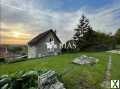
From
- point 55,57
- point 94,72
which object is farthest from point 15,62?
point 94,72

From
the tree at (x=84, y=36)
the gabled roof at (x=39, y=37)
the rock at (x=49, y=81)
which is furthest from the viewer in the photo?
the gabled roof at (x=39, y=37)

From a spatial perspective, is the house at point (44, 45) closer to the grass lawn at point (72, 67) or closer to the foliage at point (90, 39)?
the grass lawn at point (72, 67)

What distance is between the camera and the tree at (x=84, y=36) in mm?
2484

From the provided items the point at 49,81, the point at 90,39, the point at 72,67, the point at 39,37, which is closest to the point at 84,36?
the point at 90,39

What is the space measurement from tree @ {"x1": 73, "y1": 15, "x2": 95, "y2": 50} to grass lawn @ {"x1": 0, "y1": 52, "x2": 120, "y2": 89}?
0.19 metres

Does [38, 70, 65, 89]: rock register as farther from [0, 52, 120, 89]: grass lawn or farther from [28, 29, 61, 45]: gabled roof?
[28, 29, 61, 45]: gabled roof

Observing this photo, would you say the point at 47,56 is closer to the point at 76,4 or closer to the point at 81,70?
the point at 81,70

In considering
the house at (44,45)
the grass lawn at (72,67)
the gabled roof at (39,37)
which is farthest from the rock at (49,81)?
the gabled roof at (39,37)

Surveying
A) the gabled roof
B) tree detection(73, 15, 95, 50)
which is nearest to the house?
the gabled roof

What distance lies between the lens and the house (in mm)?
2582

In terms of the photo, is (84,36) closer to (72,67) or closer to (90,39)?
(90,39)

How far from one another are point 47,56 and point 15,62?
0.51 meters

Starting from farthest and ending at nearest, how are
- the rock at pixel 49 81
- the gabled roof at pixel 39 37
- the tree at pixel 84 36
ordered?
the gabled roof at pixel 39 37, the tree at pixel 84 36, the rock at pixel 49 81

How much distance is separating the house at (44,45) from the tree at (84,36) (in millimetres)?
320
